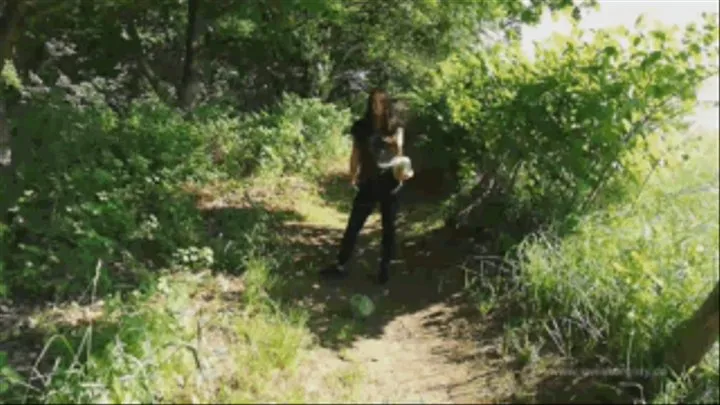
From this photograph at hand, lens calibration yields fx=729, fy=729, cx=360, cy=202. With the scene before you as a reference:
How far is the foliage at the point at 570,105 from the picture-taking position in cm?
589

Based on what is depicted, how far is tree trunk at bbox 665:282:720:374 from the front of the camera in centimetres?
416

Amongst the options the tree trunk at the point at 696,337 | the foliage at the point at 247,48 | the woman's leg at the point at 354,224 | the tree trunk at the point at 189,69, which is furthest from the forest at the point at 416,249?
the foliage at the point at 247,48

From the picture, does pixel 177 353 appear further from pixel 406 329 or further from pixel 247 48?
pixel 247 48

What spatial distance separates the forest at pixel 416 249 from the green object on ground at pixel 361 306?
129 mm

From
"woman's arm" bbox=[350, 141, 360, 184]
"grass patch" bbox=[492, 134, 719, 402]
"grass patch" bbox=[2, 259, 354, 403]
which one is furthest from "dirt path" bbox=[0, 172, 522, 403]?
"woman's arm" bbox=[350, 141, 360, 184]

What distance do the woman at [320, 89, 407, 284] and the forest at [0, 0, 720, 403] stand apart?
585 millimetres

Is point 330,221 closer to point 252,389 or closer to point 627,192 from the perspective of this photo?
point 627,192

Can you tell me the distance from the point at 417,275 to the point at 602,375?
9.93 feet

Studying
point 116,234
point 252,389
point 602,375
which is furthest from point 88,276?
point 602,375

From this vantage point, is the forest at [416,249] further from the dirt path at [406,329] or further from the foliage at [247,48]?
the foliage at [247,48]

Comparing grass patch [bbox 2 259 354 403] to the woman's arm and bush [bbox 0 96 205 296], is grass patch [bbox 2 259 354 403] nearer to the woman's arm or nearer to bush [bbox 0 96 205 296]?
bush [bbox 0 96 205 296]

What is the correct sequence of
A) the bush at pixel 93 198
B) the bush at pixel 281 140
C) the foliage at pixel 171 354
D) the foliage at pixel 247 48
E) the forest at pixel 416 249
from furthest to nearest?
the foliage at pixel 247 48 → the bush at pixel 281 140 → the bush at pixel 93 198 → the forest at pixel 416 249 → the foliage at pixel 171 354

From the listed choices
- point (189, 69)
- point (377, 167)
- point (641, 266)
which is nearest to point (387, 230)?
point (377, 167)

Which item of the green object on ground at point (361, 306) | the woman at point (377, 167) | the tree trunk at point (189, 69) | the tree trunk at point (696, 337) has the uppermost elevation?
the tree trunk at point (189, 69)
